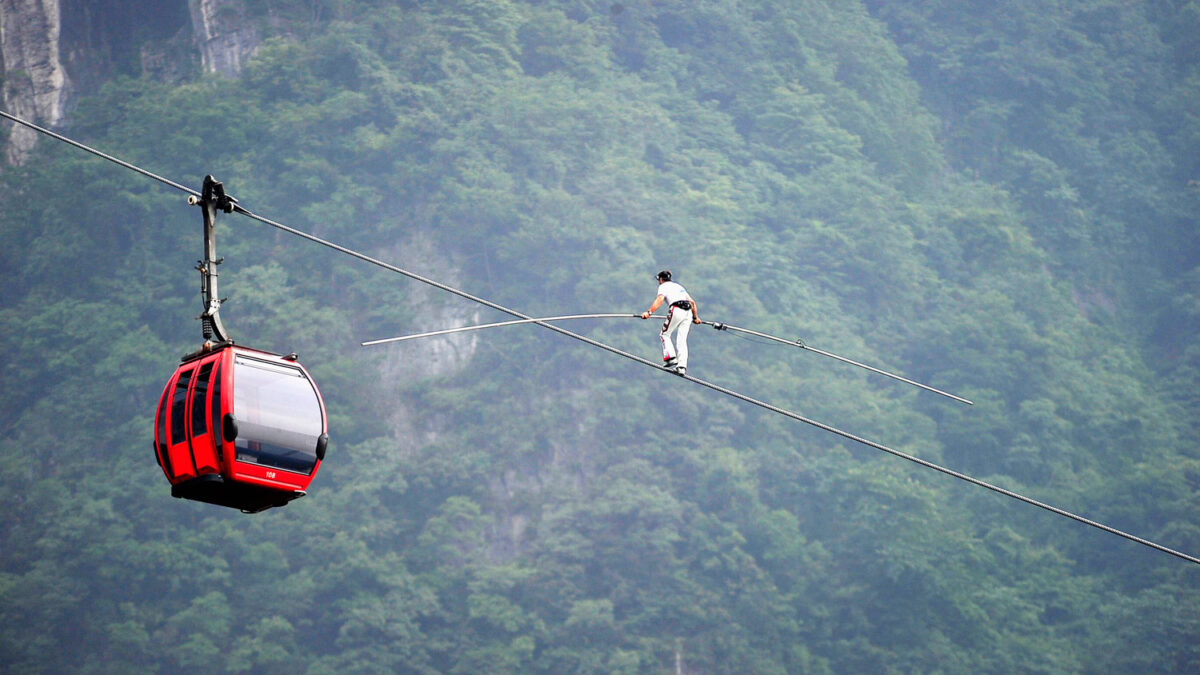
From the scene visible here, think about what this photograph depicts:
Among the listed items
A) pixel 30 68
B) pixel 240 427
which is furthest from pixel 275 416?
pixel 30 68

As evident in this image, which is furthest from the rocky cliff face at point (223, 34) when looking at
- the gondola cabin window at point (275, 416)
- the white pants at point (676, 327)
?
the gondola cabin window at point (275, 416)

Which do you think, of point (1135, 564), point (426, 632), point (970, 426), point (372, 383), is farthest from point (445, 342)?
point (1135, 564)

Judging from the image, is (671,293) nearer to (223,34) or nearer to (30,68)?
(30,68)

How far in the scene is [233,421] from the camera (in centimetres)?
1161

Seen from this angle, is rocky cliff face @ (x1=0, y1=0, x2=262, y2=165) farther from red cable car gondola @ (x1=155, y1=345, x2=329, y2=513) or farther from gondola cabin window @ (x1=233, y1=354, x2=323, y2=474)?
gondola cabin window @ (x1=233, y1=354, x2=323, y2=474)

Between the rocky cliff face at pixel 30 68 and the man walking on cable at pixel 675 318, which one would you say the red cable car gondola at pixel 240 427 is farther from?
the rocky cliff face at pixel 30 68

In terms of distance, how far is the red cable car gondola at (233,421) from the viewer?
11.7m

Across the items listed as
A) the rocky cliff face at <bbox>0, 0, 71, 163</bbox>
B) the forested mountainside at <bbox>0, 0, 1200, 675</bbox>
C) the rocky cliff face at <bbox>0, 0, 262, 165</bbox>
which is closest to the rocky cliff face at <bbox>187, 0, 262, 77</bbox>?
the rocky cliff face at <bbox>0, 0, 262, 165</bbox>

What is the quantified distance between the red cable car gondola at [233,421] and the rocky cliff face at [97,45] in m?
52.2

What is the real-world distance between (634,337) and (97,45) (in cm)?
2642

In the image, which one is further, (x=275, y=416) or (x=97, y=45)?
(x=97, y=45)

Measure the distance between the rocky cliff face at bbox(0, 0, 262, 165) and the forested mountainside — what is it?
2.23 feet

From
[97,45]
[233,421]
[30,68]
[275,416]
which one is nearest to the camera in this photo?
[233,421]

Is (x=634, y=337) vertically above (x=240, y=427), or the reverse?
(x=634, y=337)
